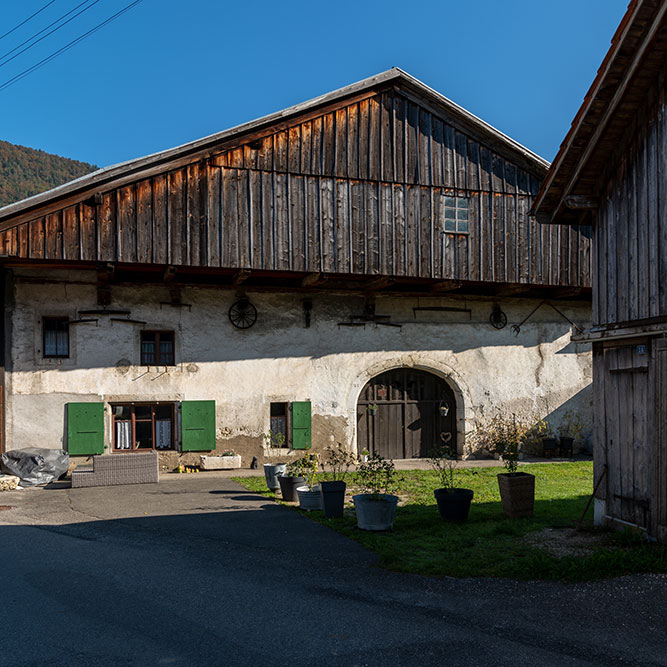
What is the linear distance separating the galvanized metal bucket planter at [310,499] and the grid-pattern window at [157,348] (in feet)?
21.2

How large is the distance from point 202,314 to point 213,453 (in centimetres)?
336

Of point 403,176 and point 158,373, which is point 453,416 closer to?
point 403,176

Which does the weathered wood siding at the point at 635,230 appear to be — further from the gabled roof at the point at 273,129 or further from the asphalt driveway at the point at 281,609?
the gabled roof at the point at 273,129

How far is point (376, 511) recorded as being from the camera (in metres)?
9.35

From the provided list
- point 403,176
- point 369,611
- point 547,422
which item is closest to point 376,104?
point 403,176

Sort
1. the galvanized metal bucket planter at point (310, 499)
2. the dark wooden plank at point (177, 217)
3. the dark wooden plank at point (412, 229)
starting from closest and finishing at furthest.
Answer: the galvanized metal bucket planter at point (310, 499) < the dark wooden plank at point (177, 217) < the dark wooden plank at point (412, 229)

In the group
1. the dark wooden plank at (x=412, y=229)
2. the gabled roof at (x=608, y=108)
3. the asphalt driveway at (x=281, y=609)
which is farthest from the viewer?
the dark wooden plank at (x=412, y=229)

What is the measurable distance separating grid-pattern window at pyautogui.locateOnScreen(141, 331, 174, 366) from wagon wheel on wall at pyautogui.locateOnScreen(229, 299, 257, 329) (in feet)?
4.93

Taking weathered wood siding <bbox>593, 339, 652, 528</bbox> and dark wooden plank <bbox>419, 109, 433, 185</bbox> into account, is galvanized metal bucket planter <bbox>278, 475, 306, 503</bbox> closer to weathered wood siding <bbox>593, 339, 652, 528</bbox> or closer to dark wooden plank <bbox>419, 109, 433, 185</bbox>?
weathered wood siding <bbox>593, 339, 652, 528</bbox>

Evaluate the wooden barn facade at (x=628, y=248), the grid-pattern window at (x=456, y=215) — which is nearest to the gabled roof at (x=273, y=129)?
the grid-pattern window at (x=456, y=215)

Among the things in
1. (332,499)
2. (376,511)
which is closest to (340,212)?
(332,499)

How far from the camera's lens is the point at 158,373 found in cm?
1625

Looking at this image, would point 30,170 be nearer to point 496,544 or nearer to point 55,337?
point 55,337

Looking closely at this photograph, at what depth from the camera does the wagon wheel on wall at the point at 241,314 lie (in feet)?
55.3
